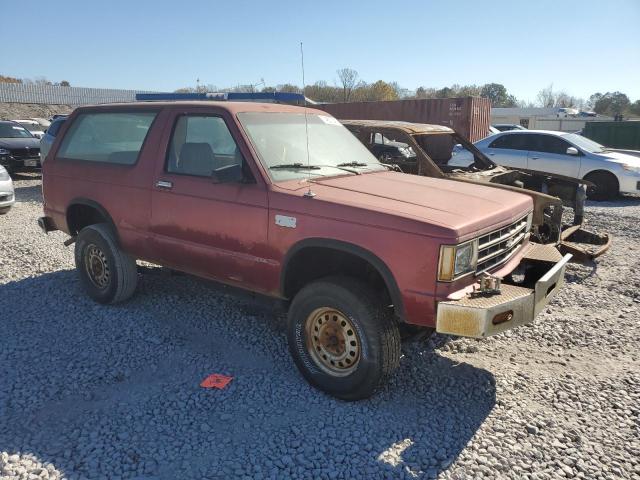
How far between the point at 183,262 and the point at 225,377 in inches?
42.3

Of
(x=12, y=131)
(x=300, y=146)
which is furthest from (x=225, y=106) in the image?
(x=12, y=131)

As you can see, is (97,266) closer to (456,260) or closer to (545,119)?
(456,260)

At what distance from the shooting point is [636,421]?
3.23 meters

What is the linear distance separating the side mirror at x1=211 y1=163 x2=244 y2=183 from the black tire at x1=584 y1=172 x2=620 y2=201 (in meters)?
9.67

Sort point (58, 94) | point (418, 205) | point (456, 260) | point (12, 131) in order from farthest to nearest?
point (58, 94) → point (12, 131) → point (418, 205) → point (456, 260)

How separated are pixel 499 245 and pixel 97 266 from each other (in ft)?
12.3

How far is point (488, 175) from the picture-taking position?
725 centimetres

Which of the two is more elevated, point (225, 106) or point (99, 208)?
point (225, 106)

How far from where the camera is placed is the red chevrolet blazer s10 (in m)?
3.03

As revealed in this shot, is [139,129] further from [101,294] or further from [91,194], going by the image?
[101,294]

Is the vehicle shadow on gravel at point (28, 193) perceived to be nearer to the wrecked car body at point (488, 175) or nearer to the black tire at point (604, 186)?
the wrecked car body at point (488, 175)

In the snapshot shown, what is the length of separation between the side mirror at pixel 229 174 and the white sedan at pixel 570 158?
358 inches

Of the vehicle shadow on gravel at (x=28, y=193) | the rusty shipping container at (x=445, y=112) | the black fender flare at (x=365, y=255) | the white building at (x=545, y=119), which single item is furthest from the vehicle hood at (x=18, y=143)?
the white building at (x=545, y=119)

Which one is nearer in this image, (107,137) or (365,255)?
(365,255)
